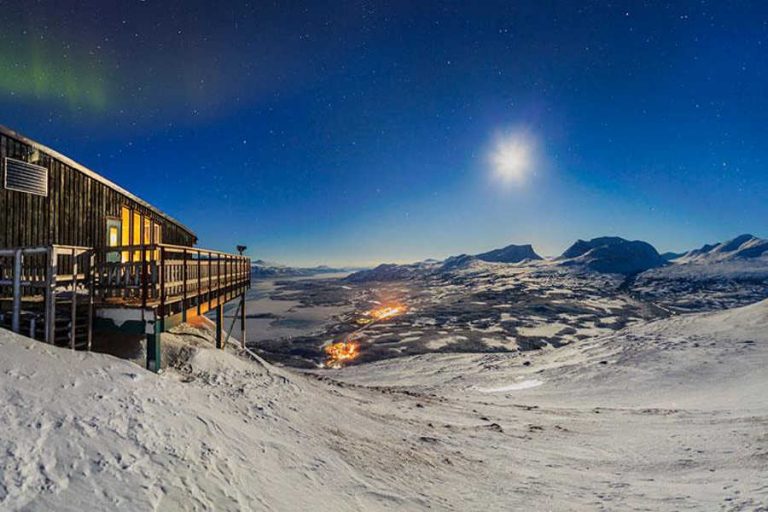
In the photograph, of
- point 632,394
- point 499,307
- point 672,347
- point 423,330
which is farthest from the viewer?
point 499,307

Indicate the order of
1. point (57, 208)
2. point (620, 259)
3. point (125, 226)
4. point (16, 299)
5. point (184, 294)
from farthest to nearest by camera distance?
point (620, 259) < point (125, 226) < point (57, 208) < point (184, 294) < point (16, 299)

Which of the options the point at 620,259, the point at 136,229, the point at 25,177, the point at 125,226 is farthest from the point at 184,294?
the point at 620,259

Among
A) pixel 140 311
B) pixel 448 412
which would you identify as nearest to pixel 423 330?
pixel 448 412

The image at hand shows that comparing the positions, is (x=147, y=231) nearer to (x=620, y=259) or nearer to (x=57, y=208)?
(x=57, y=208)

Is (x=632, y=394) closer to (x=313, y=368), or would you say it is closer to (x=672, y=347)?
(x=672, y=347)

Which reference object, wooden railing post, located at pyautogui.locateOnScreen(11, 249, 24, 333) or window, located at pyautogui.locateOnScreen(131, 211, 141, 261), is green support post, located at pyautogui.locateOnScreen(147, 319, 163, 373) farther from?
window, located at pyautogui.locateOnScreen(131, 211, 141, 261)

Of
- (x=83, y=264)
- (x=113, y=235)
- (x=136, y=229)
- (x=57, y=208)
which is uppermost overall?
(x=57, y=208)

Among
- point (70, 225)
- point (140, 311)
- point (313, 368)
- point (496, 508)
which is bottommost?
point (313, 368)
